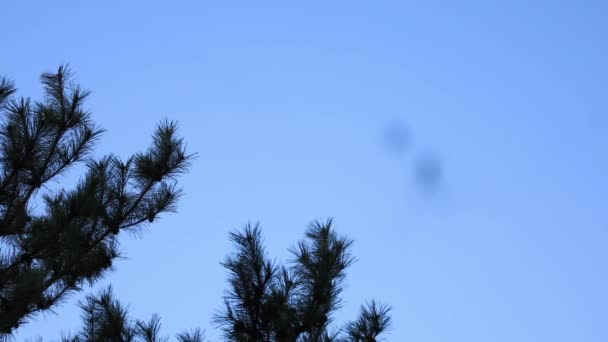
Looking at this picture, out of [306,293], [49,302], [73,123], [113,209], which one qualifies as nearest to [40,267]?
[49,302]

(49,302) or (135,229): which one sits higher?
(135,229)

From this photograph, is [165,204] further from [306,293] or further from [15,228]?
[306,293]

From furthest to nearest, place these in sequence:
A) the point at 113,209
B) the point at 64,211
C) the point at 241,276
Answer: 1. the point at 113,209
2. the point at 64,211
3. the point at 241,276

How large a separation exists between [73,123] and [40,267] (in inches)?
61.5

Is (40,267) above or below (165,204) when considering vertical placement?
below

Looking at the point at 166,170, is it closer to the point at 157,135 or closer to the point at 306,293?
the point at 157,135

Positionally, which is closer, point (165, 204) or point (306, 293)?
point (306, 293)

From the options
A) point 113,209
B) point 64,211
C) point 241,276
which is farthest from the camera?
point 113,209

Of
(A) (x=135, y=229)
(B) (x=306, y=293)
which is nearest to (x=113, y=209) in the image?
(A) (x=135, y=229)

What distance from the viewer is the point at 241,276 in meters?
7.12

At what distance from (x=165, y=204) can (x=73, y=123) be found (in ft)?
3.87

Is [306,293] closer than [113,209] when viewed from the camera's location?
Yes

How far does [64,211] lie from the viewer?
7.88 meters

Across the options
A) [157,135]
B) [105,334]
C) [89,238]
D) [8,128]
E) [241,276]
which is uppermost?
[157,135]
